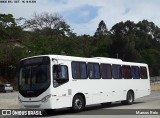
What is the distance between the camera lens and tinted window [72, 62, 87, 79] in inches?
809

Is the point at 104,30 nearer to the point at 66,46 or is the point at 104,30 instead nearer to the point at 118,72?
the point at 66,46

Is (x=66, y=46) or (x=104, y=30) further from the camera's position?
(x=104, y=30)

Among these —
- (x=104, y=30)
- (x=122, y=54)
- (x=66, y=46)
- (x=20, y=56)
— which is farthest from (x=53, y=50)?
(x=104, y=30)

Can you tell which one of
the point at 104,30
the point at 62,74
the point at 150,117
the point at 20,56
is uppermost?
the point at 104,30

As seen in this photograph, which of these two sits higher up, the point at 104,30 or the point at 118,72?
the point at 104,30

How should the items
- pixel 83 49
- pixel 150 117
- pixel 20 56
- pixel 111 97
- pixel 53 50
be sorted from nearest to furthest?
pixel 150 117, pixel 111 97, pixel 20 56, pixel 53 50, pixel 83 49

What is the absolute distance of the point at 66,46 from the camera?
80.4 m

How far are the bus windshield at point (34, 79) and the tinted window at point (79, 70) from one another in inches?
72.7

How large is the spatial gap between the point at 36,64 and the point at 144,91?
10479 millimetres

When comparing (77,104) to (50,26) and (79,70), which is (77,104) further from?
(50,26)

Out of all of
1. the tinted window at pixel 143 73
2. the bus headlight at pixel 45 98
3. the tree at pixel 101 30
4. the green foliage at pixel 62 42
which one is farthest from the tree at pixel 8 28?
the tree at pixel 101 30

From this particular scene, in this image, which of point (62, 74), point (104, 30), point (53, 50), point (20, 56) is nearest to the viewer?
point (62, 74)

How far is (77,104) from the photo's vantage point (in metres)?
20.2

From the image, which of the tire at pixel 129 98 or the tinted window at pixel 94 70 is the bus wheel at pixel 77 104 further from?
the tire at pixel 129 98
